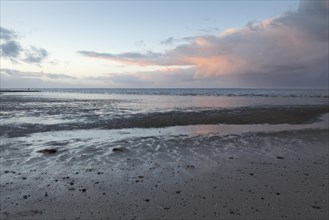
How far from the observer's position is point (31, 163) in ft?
35.9

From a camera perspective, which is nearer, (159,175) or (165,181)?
(165,181)

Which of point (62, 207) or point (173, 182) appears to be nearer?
point (62, 207)

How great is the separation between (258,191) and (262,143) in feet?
26.4

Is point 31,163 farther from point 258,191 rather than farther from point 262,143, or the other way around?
point 262,143

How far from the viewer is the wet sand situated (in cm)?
676

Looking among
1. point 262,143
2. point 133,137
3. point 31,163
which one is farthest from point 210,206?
point 133,137

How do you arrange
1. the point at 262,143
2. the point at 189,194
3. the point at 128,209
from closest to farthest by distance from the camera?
the point at 128,209, the point at 189,194, the point at 262,143

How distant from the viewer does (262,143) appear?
15.6 meters

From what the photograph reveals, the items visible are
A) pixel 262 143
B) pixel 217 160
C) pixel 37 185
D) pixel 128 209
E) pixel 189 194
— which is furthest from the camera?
pixel 262 143

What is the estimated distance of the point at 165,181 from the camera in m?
8.99

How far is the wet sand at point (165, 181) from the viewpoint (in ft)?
22.2

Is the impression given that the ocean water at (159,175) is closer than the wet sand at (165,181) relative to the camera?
No

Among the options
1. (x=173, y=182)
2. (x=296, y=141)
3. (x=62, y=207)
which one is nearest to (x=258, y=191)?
(x=173, y=182)

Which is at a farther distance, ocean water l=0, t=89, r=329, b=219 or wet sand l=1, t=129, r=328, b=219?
ocean water l=0, t=89, r=329, b=219
